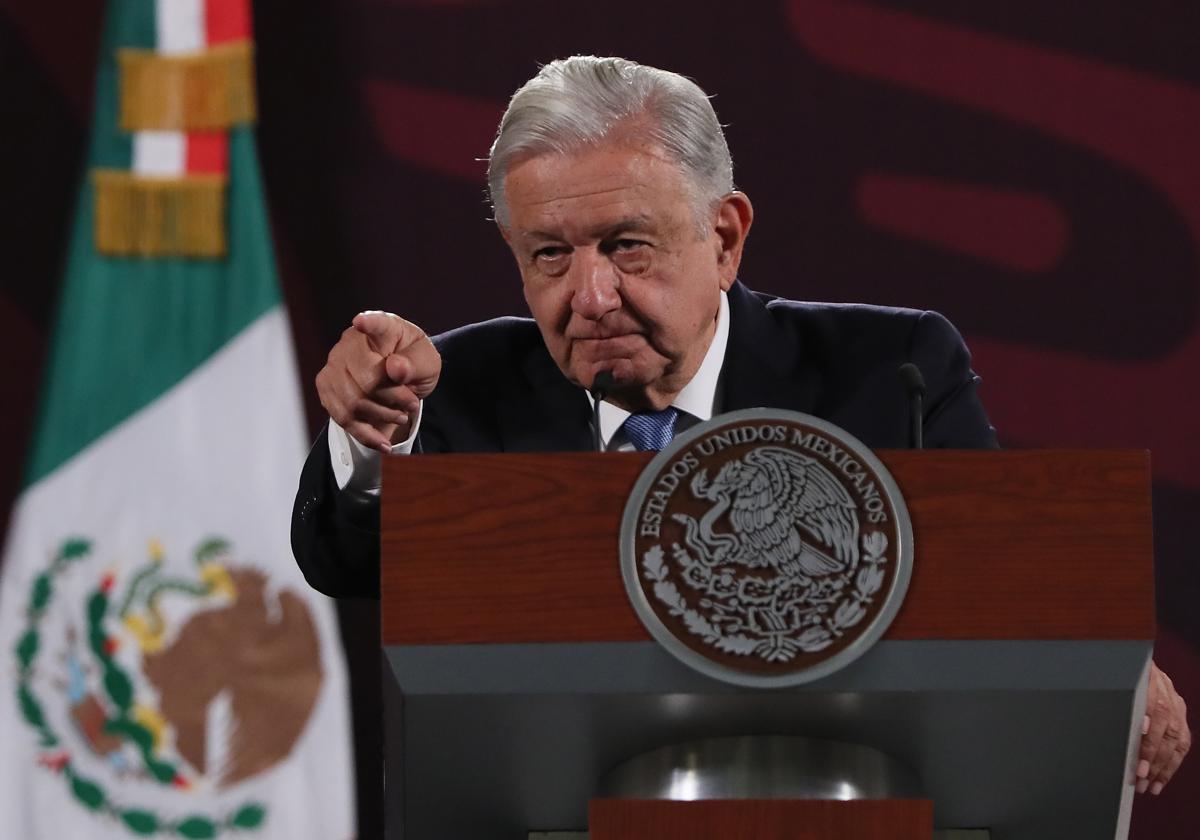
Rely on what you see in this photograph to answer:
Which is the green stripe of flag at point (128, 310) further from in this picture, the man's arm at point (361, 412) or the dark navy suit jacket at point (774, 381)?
the man's arm at point (361, 412)

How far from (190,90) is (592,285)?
1.86m

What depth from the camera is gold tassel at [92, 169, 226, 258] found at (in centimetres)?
361

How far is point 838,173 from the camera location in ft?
11.6

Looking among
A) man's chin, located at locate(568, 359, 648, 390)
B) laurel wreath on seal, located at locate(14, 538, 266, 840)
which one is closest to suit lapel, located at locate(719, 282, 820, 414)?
man's chin, located at locate(568, 359, 648, 390)

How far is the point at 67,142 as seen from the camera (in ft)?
11.9

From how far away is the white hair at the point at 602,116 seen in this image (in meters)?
2.11

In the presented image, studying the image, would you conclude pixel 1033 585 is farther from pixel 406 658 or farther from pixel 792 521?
pixel 406 658

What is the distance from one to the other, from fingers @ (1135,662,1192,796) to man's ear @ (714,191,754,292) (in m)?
0.78

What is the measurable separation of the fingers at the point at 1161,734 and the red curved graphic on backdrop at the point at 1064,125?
62.2 inches

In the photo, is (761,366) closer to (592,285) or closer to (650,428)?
(650,428)

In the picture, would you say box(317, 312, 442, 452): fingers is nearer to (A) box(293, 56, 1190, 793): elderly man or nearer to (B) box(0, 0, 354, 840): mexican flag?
(A) box(293, 56, 1190, 793): elderly man

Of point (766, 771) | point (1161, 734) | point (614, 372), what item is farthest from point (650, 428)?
point (766, 771)

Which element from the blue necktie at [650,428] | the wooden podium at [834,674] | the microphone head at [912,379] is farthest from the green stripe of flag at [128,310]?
the wooden podium at [834,674]

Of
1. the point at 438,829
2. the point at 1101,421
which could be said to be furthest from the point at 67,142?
the point at 438,829
